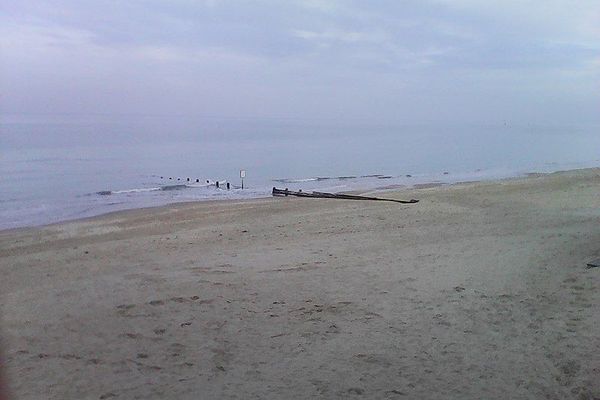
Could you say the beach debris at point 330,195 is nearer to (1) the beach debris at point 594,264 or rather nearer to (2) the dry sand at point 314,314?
(2) the dry sand at point 314,314

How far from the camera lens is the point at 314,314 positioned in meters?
6.65

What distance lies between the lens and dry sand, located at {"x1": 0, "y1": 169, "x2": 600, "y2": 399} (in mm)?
4844

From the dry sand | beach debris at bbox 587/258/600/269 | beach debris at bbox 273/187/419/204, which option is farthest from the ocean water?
beach debris at bbox 587/258/600/269

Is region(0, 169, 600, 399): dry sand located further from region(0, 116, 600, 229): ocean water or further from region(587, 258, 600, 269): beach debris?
region(0, 116, 600, 229): ocean water

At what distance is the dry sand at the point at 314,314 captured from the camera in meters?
4.84

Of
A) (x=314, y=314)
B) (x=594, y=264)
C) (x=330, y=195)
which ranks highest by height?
(x=330, y=195)

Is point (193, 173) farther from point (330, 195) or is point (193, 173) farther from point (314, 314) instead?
point (314, 314)

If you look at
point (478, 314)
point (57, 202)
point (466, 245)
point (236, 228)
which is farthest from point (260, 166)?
point (478, 314)

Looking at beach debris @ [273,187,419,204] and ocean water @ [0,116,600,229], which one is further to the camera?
ocean water @ [0,116,600,229]

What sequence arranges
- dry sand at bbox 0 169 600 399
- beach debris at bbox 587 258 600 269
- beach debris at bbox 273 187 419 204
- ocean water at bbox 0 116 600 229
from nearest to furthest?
1. dry sand at bbox 0 169 600 399
2. beach debris at bbox 587 258 600 269
3. beach debris at bbox 273 187 419 204
4. ocean water at bbox 0 116 600 229

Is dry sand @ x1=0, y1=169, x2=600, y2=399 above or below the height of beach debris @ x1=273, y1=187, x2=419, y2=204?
below

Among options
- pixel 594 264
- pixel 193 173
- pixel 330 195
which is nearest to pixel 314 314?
pixel 594 264

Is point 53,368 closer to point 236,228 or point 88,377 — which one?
point 88,377

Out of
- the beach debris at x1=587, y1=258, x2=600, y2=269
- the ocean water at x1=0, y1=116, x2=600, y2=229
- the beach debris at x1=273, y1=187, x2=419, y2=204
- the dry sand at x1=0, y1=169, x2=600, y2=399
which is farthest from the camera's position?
the ocean water at x1=0, y1=116, x2=600, y2=229
